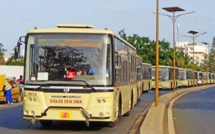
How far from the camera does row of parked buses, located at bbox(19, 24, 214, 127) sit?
13047 millimetres

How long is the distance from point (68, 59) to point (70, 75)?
1.75ft

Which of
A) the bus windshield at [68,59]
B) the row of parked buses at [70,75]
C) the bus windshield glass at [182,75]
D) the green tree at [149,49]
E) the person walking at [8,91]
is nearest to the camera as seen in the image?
the row of parked buses at [70,75]

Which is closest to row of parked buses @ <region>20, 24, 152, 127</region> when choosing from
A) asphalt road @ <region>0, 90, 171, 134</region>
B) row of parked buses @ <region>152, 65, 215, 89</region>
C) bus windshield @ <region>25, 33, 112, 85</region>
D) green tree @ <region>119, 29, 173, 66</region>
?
bus windshield @ <region>25, 33, 112, 85</region>

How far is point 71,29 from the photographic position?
13617 mm

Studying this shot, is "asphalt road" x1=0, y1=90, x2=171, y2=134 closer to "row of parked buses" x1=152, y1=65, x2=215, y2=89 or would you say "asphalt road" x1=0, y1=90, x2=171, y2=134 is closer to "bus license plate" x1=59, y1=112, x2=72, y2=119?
"bus license plate" x1=59, y1=112, x2=72, y2=119

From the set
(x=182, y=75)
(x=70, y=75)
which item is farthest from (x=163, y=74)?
(x=70, y=75)

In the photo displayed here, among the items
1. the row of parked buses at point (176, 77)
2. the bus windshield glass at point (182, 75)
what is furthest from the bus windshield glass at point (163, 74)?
the bus windshield glass at point (182, 75)

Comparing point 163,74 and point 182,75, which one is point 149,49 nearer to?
point 182,75

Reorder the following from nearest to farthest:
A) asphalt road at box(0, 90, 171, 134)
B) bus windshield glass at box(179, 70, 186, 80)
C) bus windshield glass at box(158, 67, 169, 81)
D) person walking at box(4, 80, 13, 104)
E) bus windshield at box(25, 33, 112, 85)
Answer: bus windshield at box(25, 33, 112, 85) → asphalt road at box(0, 90, 171, 134) → person walking at box(4, 80, 13, 104) → bus windshield glass at box(158, 67, 169, 81) → bus windshield glass at box(179, 70, 186, 80)

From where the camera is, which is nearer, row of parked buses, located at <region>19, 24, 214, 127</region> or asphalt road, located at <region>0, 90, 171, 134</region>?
row of parked buses, located at <region>19, 24, 214, 127</region>

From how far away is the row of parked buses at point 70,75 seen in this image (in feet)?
42.8

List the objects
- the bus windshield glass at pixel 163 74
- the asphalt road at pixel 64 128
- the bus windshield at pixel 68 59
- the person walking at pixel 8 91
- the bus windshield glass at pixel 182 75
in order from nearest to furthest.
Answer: the bus windshield at pixel 68 59
the asphalt road at pixel 64 128
the person walking at pixel 8 91
the bus windshield glass at pixel 163 74
the bus windshield glass at pixel 182 75

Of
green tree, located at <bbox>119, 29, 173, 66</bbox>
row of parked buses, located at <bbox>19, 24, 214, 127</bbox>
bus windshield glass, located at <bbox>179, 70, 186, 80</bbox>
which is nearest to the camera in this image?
row of parked buses, located at <bbox>19, 24, 214, 127</bbox>

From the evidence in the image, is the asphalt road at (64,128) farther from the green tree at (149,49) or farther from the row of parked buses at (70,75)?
the green tree at (149,49)
